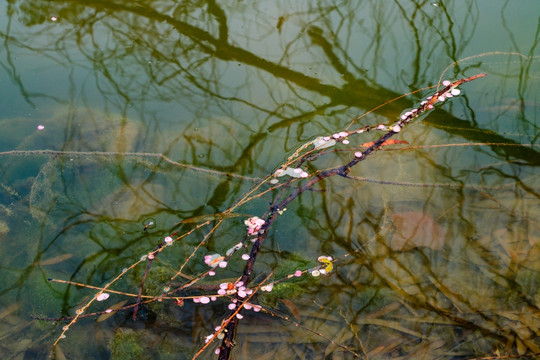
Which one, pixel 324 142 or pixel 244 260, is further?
pixel 324 142

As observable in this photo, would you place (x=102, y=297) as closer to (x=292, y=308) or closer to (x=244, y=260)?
(x=244, y=260)

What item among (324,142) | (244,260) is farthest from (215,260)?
(324,142)

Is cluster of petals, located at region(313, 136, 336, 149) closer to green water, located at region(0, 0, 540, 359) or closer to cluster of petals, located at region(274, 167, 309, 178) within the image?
green water, located at region(0, 0, 540, 359)

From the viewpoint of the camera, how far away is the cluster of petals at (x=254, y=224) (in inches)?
69.9

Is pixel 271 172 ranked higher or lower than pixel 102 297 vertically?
higher

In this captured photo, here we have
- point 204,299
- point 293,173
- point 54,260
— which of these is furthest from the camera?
point 293,173

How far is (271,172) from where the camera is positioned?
1.99 meters

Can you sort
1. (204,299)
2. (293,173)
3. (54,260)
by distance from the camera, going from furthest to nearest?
(293,173), (54,260), (204,299)

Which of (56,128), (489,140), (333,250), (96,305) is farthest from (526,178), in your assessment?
(56,128)

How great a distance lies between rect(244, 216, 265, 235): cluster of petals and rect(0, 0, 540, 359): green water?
6cm

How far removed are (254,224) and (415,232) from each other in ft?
2.29

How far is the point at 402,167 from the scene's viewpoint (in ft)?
6.57

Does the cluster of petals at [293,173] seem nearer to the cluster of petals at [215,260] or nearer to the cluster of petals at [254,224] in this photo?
the cluster of petals at [254,224]

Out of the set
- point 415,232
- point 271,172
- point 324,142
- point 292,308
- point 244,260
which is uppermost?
point 324,142
